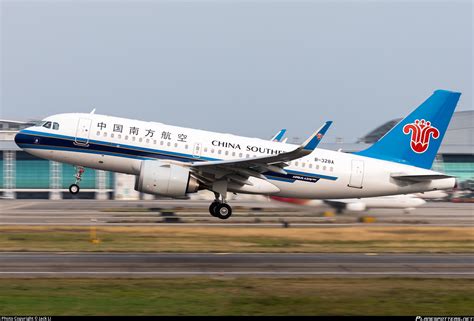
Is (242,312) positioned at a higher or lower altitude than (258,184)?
lower

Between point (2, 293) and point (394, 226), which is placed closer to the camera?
point (2, 293)

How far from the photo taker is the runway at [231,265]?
23562mm

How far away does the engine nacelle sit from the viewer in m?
32.2

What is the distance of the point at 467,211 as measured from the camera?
206 ft

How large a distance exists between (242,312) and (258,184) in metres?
16.7

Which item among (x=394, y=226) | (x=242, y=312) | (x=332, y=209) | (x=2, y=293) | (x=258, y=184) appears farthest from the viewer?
(x=394, y=226)

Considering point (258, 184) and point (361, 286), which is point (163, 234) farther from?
point (361, 286)

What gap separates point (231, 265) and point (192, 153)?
9654 mm

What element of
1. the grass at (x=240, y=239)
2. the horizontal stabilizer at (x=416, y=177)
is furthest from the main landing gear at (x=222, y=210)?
the horizontal stabilizer at (x=416, y=177)

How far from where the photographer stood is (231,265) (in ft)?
83.5

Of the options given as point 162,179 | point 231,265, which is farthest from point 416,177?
point 231,265

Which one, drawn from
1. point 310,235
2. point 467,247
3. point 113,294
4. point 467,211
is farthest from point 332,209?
point 467,211

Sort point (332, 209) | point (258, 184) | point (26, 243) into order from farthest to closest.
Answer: point (332, 209), point (258, 184), point (26, 243)

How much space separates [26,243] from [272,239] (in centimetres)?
1198
